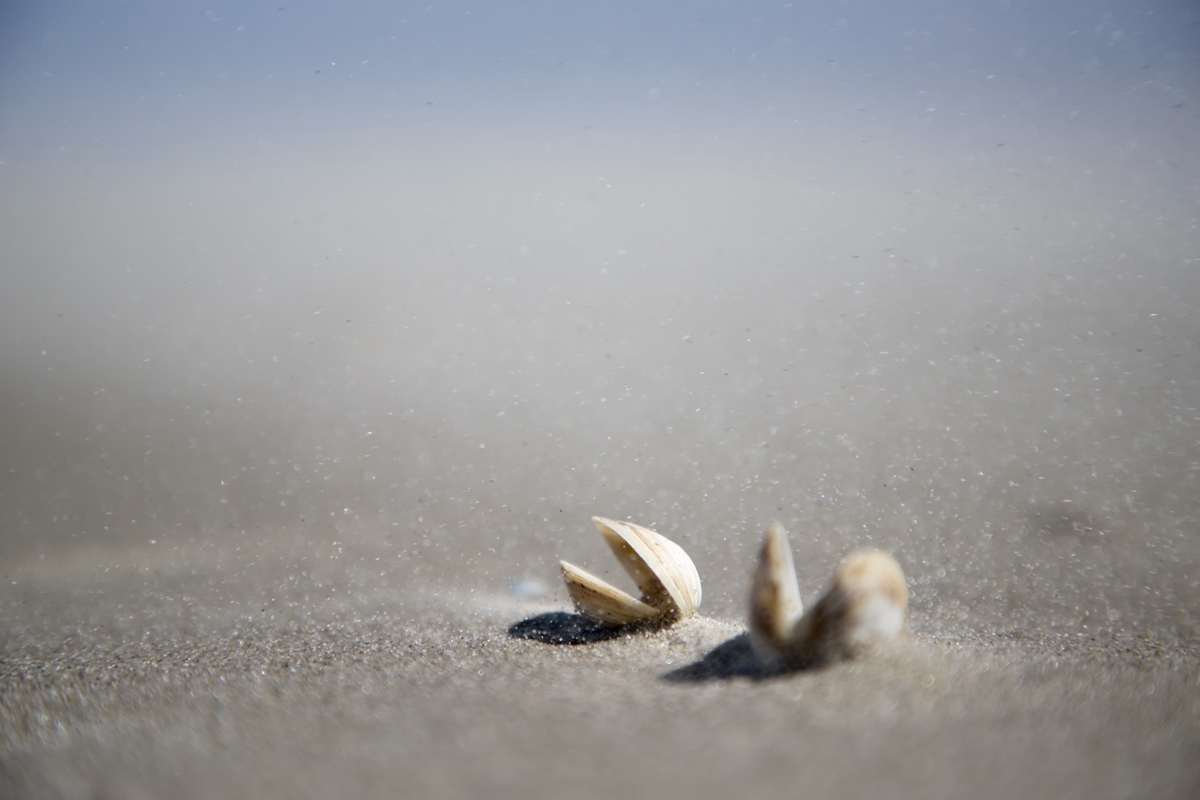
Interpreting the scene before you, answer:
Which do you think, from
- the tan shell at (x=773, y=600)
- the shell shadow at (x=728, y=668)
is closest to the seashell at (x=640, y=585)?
the shell shadow at (x=728, y=668)

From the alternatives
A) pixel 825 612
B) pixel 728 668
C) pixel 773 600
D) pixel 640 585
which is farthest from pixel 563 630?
pixel 825 612

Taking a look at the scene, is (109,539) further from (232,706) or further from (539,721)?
(539,721)

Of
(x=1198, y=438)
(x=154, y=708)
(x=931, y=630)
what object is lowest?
(x=931, y=630)

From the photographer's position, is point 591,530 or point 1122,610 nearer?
point 1122,610

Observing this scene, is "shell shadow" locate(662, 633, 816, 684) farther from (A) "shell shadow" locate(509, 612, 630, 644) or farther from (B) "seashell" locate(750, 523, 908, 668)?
(A) "shell shadow" locate(509, 612, 630, 644)

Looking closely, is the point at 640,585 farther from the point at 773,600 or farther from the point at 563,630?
the point at 773,600

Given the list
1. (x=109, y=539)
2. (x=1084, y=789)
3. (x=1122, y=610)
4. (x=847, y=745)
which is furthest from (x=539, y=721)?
(x=109, y=539)

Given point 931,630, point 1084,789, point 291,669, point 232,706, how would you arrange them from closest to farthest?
point 1084,789 < point 232,706 < point 291,669 < point 931,630

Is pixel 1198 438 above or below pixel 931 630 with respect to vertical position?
above
